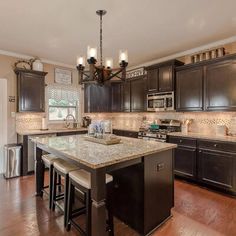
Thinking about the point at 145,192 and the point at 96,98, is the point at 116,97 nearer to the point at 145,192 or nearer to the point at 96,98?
the point at 96,98

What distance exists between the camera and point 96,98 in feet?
19.0

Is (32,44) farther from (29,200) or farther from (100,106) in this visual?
(29,200)

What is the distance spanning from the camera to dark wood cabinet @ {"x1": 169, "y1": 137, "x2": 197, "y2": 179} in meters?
3.54

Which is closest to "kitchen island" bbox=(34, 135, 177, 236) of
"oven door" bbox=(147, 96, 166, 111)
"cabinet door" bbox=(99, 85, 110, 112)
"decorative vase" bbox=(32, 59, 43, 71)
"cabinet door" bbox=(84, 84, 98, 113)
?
"oven door" bbox=(147, 96, 166, 111)

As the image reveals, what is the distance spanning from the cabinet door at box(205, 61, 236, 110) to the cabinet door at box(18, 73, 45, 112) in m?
3.86

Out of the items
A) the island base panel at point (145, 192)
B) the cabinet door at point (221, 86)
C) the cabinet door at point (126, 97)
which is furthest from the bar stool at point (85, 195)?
the cabinet door at point (126, 97)

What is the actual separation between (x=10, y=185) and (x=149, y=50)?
4149 mm

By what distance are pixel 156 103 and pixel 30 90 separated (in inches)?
123

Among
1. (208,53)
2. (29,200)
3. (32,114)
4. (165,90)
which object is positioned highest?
(208,53)

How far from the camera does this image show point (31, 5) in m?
2.50

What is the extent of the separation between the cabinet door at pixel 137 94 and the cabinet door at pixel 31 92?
2.46m

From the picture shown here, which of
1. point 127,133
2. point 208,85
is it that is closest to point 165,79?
point 208,85

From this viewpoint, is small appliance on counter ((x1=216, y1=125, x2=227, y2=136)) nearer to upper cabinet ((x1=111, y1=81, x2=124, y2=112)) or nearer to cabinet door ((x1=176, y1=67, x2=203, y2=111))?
cabinet door ((x1=176, y1=67, x2=203, y2=111))

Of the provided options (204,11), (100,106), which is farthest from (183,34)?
(100,106)
